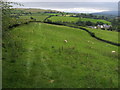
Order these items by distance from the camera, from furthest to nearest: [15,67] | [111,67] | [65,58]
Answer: [65,58], [111,67], [15,67]

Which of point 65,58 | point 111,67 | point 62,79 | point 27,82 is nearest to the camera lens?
point 27,82

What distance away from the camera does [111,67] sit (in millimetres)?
18109

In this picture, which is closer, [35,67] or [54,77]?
[54,77]

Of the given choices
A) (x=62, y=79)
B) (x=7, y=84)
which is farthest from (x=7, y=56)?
(x=62, y=79)

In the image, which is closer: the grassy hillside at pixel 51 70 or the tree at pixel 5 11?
the tree at pixel 5 11

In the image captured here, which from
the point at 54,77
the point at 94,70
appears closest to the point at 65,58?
the point at 94,70

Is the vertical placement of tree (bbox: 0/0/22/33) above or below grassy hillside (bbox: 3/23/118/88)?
above

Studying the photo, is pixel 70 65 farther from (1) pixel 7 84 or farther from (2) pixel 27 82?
(1) pixel 7 84

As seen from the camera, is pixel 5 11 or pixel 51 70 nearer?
pixel 5 11

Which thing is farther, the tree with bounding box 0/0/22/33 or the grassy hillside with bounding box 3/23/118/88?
the grassy hillside with bounding box 3/23/118/88

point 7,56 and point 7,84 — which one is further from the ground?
point 7,56

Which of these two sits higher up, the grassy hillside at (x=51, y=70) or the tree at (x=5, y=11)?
the tree at (x=5, y=11)

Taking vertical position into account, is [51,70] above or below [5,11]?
below

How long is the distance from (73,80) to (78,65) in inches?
160
